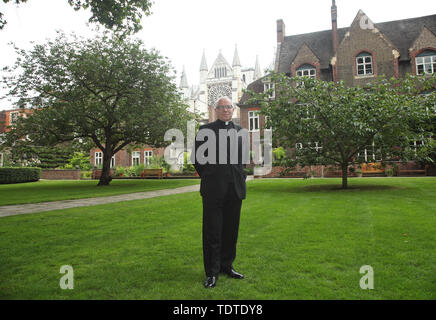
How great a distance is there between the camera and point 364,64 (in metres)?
28.9

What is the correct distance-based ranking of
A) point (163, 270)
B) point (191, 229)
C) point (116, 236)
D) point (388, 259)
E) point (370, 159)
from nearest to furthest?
point (163, 270) → point (388, 259) → point (116, 236) → point (191, 229) → point (370, 159)

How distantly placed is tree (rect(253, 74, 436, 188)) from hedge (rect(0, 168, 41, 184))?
81.6 feet

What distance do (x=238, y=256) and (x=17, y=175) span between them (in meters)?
31.1

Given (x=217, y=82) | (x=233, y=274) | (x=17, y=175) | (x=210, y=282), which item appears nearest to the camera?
(x=210, y=282)

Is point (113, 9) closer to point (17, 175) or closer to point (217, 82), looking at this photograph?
point (17, 175)

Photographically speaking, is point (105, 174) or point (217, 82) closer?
point (105, 174)

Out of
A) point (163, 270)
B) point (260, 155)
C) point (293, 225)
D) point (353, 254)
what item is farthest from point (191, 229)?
point (260, 155)

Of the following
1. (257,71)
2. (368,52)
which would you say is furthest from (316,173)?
(257,71)

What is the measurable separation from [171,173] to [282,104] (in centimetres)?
1890

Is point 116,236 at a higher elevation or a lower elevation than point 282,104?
lower

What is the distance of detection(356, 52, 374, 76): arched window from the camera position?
2877 cm

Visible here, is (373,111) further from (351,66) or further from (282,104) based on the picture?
(351,66)
